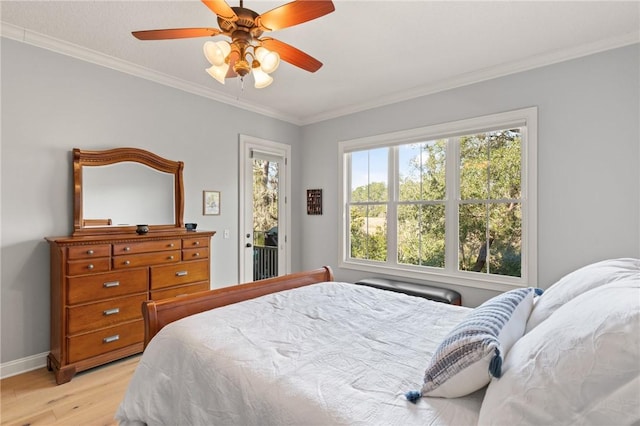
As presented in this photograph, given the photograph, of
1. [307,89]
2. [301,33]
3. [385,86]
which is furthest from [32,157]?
[385,86]

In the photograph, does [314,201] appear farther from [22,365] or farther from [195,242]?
[22,365]

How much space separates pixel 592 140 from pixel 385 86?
6.54ft

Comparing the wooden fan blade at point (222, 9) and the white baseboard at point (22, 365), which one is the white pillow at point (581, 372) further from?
the white baseboard at point (22, 365)

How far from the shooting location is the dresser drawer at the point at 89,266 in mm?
2439

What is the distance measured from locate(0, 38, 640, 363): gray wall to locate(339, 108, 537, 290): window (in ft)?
0.50

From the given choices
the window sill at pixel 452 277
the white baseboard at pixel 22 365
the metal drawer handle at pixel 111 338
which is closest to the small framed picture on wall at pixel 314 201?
the window sill at pixel 452 277

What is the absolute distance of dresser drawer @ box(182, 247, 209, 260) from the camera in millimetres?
3146

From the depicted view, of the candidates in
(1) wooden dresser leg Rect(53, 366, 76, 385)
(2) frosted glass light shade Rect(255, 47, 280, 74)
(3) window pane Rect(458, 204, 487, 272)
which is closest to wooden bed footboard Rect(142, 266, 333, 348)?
(1) wooden dresser leg Rect(53, 366, 76, 385)

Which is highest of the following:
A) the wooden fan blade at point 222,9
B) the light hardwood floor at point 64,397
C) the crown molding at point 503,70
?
the crown molding at point 503,70

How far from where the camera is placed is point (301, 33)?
2.52 m

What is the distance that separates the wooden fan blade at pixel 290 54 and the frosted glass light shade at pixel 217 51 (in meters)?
0.23

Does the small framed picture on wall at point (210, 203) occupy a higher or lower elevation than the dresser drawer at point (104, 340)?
higher

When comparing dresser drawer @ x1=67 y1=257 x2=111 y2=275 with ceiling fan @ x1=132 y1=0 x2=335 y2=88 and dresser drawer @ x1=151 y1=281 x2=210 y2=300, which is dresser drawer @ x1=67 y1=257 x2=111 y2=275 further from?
ceiling fan @ x1=132 y1=0 x2=335 y2=88

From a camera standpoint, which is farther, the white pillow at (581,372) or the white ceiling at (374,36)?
the white ceiling at (374,36)
